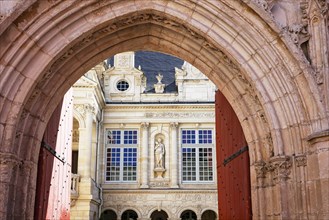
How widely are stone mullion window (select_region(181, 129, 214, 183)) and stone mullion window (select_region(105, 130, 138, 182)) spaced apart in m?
2.35

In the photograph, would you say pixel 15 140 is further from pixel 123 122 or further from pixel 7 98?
pixel 123 122

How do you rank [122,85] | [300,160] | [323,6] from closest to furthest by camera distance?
[300,160]
[323,6]
[122,85]

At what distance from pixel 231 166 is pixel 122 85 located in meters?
17.1

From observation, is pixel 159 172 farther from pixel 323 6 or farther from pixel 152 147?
pixel 323 6

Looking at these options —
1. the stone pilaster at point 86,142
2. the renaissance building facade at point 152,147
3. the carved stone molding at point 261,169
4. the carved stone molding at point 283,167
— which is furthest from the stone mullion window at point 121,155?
the carved stone molding at point 283,167

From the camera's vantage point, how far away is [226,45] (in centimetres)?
719

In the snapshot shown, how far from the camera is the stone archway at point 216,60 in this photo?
260 inches

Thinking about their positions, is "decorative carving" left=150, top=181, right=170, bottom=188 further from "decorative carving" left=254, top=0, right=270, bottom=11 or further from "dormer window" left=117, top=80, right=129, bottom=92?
"decorative carving" left=254, top=0, right=270, bottom=11

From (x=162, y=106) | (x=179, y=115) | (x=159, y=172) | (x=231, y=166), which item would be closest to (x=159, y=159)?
(x=159, y=172)

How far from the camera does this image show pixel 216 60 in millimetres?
7941

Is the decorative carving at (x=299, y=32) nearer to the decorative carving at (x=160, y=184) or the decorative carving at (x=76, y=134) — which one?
the decorative carving at (x=76, y=134)

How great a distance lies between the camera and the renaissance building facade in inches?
926

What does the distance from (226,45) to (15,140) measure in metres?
3.16

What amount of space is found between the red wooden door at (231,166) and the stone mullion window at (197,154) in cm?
1466
